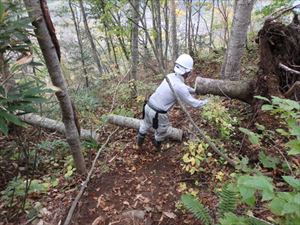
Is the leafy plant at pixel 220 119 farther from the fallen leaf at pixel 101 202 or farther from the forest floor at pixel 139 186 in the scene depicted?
the fallen leaf at pixel 101 202

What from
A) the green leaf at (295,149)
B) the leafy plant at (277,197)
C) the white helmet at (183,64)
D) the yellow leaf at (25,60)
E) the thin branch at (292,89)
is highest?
the yellow leaf at (25,60)

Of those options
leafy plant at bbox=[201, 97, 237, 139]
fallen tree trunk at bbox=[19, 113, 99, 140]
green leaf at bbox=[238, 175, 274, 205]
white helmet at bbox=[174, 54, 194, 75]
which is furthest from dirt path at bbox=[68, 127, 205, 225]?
green leaf at bbox=[238, 175, 274, 205]

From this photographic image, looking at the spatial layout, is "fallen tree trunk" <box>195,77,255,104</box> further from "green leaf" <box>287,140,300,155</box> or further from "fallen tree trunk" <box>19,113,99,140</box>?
"green leaf" <box>287,140,300,155</box>

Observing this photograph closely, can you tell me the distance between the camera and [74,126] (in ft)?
12.4

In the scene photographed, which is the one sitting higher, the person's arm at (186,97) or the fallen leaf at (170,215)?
the person's arm at (186,97)

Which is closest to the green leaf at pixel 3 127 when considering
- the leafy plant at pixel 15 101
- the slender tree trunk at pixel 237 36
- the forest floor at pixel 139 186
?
the leafy plant at pixel 15 101

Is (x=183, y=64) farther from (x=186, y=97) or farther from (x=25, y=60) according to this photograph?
(x=25, y=60)

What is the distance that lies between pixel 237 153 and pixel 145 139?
1.90 m

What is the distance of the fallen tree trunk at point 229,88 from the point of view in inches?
195

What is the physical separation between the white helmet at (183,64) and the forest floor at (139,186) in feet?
3.70

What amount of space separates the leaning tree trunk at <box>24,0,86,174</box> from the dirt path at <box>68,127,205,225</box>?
59 cm

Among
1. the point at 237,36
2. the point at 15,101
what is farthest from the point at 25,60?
the point at 237,36

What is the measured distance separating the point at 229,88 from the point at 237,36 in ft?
3.40

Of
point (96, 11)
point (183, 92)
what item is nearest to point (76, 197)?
point (183, 92)
